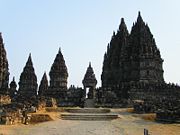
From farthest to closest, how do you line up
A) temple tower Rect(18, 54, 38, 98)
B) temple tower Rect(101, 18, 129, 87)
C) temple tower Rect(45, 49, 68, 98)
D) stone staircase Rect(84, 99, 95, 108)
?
1. temple tower Rect(18, 54, 38, 98)
2. temple tower Rect(45, 49, 68, 98)
3. temple tower Rect(101, 18, 129, 87)
4. stone staircase Rect(84, 99, 95, 108)

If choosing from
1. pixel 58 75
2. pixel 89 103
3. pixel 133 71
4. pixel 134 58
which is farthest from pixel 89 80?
pixel 89 103

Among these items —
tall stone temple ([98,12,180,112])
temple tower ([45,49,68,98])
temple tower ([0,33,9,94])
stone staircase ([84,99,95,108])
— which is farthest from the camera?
temple tower ([45,49,68,98])

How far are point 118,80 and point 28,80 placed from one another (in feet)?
60.5

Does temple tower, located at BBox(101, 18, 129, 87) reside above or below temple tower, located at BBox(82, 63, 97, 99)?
above

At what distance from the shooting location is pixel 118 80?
179 ft

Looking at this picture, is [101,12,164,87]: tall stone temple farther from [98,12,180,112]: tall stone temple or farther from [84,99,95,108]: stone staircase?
[84,99,95,108]: stone staircase

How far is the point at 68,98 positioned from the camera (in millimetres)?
43281

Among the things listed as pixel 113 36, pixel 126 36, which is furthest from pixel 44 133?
pixel 113 36

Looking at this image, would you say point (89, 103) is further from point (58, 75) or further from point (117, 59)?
point (58, 75)

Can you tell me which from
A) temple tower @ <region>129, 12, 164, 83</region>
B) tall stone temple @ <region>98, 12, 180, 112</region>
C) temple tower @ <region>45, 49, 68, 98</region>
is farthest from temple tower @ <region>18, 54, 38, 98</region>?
temple tower @ <region>129, 12, 164, 83</region>

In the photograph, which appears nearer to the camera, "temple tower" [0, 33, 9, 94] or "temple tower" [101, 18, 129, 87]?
"temple tower" [0, 33, 9, 94]

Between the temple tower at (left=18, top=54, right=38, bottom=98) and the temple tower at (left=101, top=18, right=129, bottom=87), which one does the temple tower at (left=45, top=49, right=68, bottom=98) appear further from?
the temple tower at (left=101, top=18, right=129, bottom=87)

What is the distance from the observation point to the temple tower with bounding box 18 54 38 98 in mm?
62281

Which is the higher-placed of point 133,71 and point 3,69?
point 3,69
